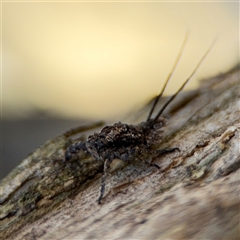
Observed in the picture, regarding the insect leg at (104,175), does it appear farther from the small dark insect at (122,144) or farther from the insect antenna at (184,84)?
the insect antenna at (184,84)

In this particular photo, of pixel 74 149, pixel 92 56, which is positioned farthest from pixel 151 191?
pixel 92 56

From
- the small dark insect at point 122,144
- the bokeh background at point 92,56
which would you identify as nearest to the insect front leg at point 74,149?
the small dark insect at point 122,144

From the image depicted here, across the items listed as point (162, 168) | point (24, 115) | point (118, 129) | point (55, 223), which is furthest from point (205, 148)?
point (24, 115)

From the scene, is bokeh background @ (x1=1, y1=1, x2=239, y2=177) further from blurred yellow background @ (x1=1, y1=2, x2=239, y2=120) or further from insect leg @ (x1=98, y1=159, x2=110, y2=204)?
insect leg @ (x1=98, y1=159, x2=110, y2=204)

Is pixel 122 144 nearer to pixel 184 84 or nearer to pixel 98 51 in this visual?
pixel 184 84

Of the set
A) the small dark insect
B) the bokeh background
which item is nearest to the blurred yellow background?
the bokeh background

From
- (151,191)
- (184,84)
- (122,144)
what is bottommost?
(151,191)
